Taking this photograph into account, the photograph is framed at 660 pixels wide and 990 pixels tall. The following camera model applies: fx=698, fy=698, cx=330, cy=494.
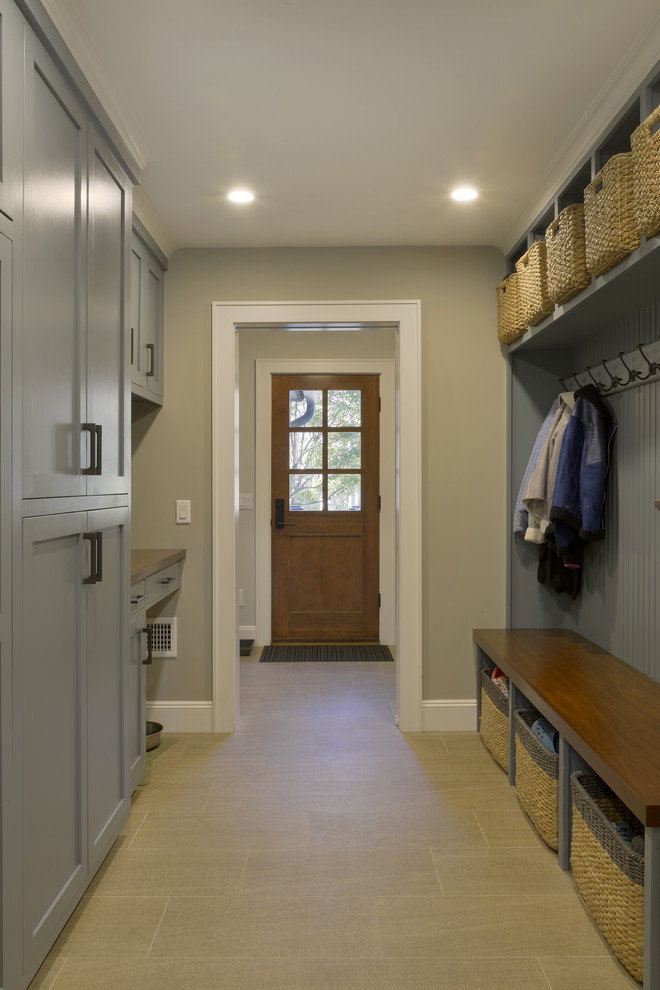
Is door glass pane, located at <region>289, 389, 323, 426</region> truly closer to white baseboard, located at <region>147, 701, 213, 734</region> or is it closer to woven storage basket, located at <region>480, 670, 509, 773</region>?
white baseboard, located at <region>147, 701, 213, 734</region>

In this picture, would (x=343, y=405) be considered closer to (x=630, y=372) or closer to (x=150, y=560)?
→ (x=150, y=560)

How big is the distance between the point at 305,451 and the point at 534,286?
2.74m

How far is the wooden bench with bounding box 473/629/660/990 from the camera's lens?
4.94 ft

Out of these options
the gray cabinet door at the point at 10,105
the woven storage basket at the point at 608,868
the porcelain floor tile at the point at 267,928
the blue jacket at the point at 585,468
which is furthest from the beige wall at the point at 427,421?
the gray cabinet door at the point at 10,105

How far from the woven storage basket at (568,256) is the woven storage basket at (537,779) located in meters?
1.54

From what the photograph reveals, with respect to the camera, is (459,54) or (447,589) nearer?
(459,54)

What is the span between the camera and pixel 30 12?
1.47 meters

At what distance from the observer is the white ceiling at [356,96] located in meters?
1.81

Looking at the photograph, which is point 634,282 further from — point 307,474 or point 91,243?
point 307,474

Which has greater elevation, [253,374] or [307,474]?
[253,374]

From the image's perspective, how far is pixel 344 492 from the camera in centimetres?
533

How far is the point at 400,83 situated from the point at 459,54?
21 cm

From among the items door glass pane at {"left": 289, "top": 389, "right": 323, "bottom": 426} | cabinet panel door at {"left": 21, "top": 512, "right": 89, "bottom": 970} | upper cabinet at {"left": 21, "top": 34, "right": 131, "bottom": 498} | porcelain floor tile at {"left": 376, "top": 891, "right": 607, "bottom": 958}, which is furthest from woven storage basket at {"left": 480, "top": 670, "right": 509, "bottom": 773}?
door glass pane at {"left": 289, "top": 389, "right": 323, "bottom": 426}

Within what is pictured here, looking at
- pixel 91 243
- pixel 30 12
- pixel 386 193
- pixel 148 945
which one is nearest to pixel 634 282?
pixel 386 193
